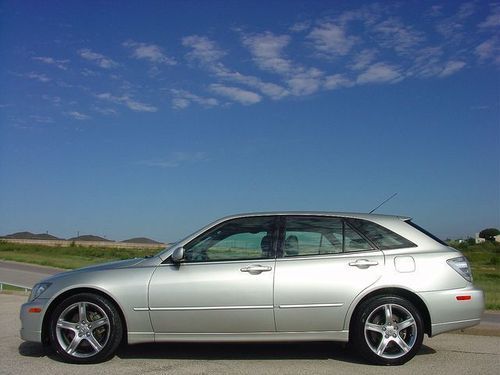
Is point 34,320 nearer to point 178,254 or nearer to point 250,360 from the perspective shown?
point 178,254

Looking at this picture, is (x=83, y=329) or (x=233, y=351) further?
(x=233, y=351)

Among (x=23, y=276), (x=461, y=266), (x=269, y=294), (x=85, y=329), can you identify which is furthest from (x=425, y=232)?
(x=23, y=276)

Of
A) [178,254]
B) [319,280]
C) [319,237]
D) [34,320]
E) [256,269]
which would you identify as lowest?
[34,320]

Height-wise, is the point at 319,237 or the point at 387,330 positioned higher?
the point at 319,237

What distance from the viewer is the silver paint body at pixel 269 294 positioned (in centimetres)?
571

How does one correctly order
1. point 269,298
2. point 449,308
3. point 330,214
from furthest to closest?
point 330,214 → point 449,308 → point 269,298

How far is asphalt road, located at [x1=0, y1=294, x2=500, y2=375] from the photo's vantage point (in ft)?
18.3

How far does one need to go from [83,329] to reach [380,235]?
3258mm

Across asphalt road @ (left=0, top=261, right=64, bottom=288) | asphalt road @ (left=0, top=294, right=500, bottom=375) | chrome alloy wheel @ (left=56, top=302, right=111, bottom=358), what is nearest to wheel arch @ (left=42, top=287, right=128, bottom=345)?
chrome alloy wheel @ (left=56, top=302, right=111, bottom=358)

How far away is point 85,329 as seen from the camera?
5863 millimetres

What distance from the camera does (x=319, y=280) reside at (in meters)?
5.75

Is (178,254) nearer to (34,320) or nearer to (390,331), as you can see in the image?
(34,320)

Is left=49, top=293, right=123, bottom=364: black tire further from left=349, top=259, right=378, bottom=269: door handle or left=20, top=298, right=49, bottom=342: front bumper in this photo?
left=349, top=259, right=378, bottom=269: door handle

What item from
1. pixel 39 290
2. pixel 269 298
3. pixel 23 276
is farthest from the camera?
pixel 23 276
